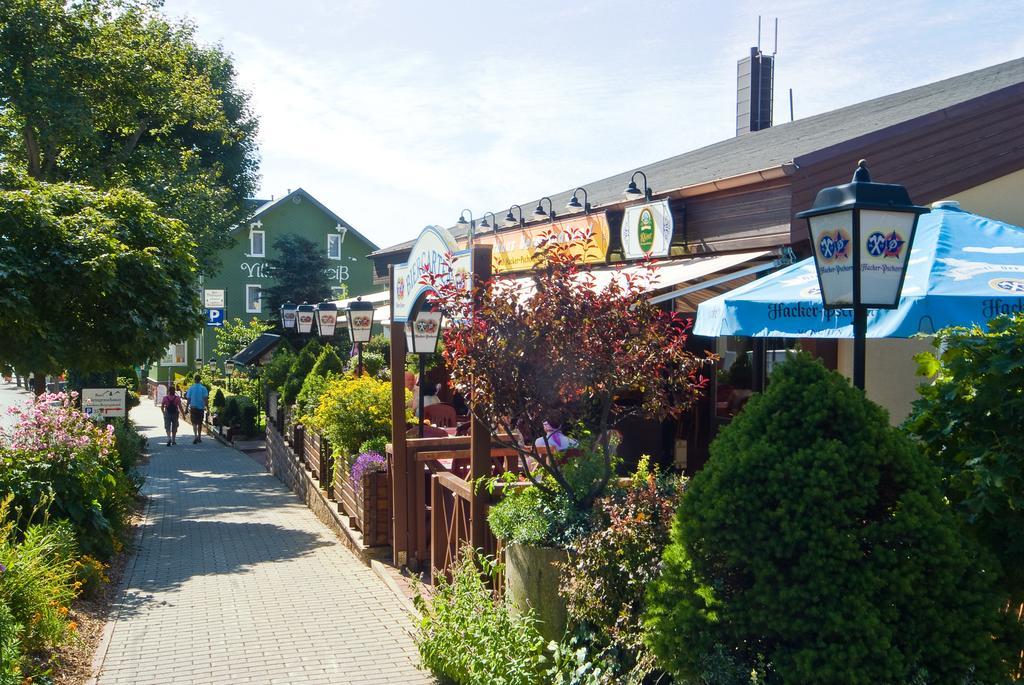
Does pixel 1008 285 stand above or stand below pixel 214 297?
below

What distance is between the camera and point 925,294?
5316 mm

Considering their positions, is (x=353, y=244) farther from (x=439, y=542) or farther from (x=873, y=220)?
(x=873, y=220)

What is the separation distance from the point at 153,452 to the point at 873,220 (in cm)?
2210

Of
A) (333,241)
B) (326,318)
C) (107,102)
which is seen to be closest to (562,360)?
(326,318)

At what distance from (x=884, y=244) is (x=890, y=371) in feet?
15.9

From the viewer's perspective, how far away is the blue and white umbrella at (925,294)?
5.27 metres

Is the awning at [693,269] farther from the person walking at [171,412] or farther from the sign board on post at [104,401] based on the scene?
the person walking at [171,412]

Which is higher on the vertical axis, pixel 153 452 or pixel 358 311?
pixel 358 311

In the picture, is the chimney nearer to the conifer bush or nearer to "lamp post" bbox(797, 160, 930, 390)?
"lamp post" bbox(797, 160, 930, 390)

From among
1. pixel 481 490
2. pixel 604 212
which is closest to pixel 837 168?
pixel 604 212

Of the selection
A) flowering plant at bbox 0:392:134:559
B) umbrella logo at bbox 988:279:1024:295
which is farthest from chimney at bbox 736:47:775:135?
flowering plant at bbox 0:392:134:559

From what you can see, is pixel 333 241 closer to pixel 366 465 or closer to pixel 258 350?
pixel 258 350

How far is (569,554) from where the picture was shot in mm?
4590

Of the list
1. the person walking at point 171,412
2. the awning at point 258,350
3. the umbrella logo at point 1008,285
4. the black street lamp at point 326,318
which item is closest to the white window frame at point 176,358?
the awning at point 258,350
